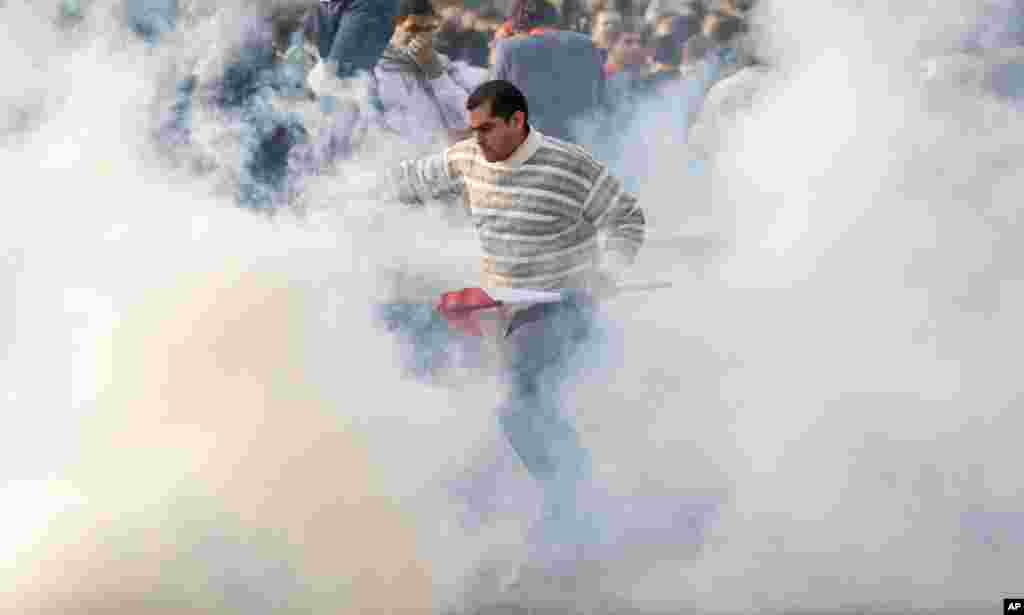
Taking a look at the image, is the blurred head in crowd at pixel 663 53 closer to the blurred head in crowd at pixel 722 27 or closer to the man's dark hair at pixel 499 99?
the blurred head in crowd at pixel 722 27

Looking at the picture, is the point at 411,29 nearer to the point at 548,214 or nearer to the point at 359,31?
the point at 359,31

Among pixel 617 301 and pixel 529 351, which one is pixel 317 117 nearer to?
pixel 617 301

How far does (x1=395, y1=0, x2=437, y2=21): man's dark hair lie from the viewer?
731cm

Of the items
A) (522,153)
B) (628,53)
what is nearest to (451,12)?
(628,53)

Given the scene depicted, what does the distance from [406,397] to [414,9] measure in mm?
2083

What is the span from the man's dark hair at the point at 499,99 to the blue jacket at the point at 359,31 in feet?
7.01

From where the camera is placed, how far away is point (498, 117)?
531cm

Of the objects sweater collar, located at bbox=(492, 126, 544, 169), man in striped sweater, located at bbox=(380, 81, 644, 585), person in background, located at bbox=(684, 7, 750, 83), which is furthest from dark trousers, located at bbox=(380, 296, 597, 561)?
person in background, located at bbox=(684, 7, 750, 83)

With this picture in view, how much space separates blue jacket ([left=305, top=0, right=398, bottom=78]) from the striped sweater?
193 centimetres

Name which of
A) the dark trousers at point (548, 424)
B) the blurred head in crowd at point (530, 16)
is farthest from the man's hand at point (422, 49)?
the dark trousers at point (548, 424)

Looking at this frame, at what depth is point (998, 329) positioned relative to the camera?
6.80 metres

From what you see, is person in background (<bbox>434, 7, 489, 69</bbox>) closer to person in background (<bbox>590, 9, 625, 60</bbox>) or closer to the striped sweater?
person in background (<bbox>590, 9, 625, 60</bbox>)

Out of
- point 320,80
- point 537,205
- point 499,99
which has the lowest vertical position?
point 320,80

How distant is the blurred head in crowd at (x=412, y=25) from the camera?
7402 millimetres
